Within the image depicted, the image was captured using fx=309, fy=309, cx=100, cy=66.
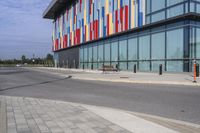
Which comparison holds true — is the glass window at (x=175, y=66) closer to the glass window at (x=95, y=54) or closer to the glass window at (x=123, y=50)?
the glass window at (x=123, y=50)

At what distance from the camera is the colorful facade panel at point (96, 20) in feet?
119

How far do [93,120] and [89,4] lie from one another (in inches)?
1786

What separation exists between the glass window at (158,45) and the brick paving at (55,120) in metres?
23.1

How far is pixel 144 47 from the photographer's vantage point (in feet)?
115

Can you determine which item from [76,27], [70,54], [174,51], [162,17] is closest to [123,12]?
[162,17]

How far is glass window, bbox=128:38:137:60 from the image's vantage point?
37031 mm

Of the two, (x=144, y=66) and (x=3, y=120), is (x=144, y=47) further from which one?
(x=3, y=120)

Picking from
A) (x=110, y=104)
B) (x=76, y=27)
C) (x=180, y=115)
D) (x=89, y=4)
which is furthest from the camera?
(x=76, y=27)

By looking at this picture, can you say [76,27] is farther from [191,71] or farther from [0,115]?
[0,115]

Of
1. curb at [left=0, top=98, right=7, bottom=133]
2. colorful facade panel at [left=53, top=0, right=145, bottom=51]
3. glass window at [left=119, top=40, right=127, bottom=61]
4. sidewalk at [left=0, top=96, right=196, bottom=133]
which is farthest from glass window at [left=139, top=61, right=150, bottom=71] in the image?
curb at [left=0, top=98, right=7, bottom=133]

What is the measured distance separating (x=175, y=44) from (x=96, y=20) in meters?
21.2

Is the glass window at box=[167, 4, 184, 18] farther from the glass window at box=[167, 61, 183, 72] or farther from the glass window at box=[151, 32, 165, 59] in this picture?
the glass window at box=[167, 61, 183, 72]

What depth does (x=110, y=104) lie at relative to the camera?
10.9m

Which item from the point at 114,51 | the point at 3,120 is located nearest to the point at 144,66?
the point at 114,51
